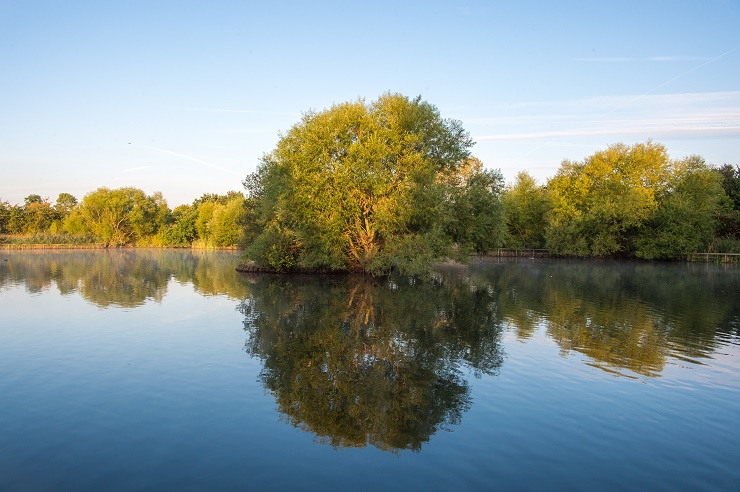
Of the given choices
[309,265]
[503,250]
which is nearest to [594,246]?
[503,250]

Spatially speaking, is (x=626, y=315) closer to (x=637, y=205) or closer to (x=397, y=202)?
(x=397, y=202)

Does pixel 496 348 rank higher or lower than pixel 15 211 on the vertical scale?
lower

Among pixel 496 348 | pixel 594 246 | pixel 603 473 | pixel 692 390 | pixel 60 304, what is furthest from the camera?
pixel 594 246

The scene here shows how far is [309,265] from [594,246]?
52.8 metres

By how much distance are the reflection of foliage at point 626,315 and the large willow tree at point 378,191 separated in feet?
21.4

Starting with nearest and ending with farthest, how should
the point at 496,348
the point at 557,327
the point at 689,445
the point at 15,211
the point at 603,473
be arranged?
the point at 603,473 → the point at 689,445 → the point at 496,348 → the point at 557,327 → the point at 15,211

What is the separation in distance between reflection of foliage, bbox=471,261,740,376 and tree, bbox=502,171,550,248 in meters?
49.3

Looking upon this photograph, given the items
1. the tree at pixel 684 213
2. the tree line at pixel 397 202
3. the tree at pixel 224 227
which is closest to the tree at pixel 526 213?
the tree line at pixel 397 202

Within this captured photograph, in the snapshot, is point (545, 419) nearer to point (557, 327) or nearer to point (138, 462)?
point (138, 462)

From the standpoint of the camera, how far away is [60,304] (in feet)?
97.9

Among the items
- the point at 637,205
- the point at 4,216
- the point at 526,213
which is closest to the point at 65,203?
the point at 4,216

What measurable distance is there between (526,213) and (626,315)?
74914 mm

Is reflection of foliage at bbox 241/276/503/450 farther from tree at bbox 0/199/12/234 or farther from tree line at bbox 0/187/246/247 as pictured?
tree at bbox 0/199/12/234

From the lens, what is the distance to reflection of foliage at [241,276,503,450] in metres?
11.9
